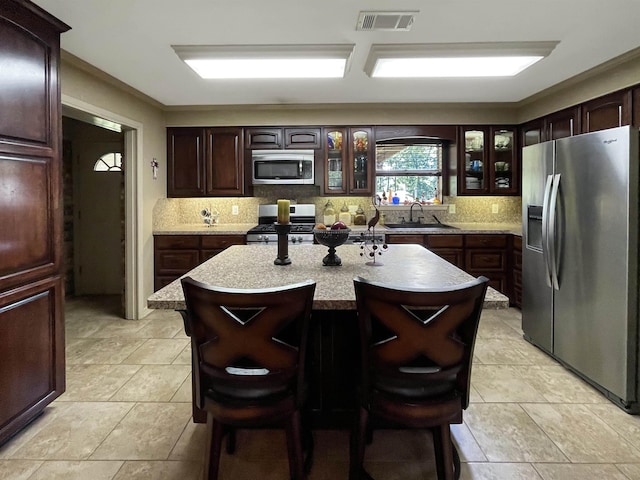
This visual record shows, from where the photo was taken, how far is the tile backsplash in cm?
524

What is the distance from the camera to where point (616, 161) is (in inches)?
97.6

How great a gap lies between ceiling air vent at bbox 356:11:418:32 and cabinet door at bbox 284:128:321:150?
2.34 meters

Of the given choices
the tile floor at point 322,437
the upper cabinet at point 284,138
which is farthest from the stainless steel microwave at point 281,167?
the tile floor at point 322,437

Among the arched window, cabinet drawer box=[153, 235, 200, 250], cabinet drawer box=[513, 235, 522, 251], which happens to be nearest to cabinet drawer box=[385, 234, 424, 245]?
cabinet drawer box=[513, 235, 522, 251]

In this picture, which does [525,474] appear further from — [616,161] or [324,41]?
[324,41]

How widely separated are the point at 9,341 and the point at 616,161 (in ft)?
11.5

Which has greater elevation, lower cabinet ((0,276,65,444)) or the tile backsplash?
the tile backsplash

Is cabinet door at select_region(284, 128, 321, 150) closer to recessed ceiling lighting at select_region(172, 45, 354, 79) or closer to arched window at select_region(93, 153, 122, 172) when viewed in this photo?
recessed ceiling lighting at select_region(172, 45, 354, 79)

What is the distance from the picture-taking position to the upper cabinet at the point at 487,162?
16.0 feet

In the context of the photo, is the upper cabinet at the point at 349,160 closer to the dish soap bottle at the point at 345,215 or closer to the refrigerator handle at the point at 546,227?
the dish soap bottle at the point at 345,215

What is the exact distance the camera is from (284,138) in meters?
4.89

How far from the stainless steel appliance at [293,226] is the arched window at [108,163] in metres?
1.97

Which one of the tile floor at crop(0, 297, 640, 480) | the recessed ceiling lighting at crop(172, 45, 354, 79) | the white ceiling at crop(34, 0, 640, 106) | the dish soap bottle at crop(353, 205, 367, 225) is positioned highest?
the white ceiling at crop(34, 0, 640, 106)

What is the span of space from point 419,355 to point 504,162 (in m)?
4.18
